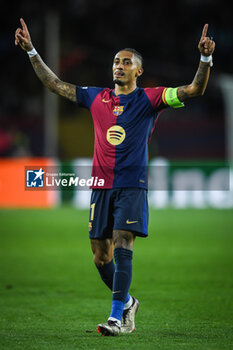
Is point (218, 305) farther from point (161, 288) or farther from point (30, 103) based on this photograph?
point (30, 103)

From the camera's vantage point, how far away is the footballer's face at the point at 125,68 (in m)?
5.55

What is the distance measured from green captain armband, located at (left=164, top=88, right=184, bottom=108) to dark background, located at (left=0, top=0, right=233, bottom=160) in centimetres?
2424

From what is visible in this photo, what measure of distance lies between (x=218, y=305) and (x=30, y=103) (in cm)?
2597

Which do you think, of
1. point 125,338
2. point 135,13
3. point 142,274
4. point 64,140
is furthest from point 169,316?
point 135,13

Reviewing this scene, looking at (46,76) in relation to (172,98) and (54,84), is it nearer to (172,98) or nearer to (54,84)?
(54,84)

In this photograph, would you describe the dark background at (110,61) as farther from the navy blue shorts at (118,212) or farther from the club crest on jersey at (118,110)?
the navy blue shorts at (118,212)

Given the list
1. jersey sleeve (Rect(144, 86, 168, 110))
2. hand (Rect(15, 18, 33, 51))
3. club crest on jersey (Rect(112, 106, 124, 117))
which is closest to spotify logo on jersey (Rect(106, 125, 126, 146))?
club crest on jersey (Rect(112, 106, 124, 117))

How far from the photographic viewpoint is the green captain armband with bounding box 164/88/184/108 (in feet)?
17.4

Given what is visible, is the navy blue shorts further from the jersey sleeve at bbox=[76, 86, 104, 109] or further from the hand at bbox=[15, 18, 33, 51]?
the hand at bbox=[15, 18, 33, 51]

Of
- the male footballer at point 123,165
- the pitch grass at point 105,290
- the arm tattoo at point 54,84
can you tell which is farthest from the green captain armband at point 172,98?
the pitch grass at point 105,290

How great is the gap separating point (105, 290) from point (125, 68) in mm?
3232

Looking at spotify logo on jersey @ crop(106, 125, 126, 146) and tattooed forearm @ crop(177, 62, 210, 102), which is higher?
tattooed forearm @ crop(177, 62, 210, 102)

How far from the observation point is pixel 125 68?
5.57 m

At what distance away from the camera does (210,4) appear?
3175 cm
